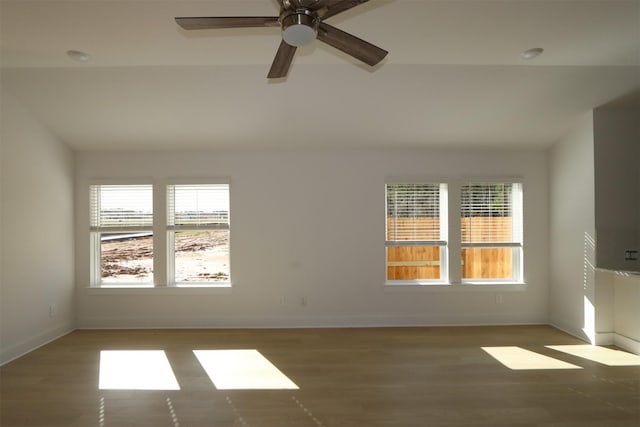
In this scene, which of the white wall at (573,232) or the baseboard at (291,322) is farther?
the baseboard at (291,322)

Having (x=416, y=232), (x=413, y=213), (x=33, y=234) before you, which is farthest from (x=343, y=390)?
(x=33, y=234)

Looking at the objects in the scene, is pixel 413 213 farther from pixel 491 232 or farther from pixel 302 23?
pixel 302 23

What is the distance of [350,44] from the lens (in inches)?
79.5

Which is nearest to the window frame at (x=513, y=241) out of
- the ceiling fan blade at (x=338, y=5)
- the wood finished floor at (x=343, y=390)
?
the wood finished floor at (x=343, y=390)

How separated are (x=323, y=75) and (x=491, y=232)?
330 centimetres

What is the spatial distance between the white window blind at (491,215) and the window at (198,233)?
11.2ft

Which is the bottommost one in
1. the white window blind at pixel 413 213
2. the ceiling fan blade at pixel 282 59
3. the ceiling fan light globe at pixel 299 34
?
the white window blind at pixel 413 213

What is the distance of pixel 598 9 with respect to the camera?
9.00ft

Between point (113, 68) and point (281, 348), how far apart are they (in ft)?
11.3

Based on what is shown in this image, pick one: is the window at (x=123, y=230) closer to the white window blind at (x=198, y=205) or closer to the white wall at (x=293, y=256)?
the white wall at (x=293, y=256)

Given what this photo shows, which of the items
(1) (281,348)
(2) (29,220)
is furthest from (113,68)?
(1) (281,348)

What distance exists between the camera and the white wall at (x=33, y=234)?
3836mm

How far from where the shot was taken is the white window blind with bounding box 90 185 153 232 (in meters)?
5.05

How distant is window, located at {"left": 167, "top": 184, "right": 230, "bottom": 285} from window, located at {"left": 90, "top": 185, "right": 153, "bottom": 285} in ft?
1.04
